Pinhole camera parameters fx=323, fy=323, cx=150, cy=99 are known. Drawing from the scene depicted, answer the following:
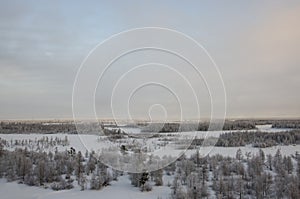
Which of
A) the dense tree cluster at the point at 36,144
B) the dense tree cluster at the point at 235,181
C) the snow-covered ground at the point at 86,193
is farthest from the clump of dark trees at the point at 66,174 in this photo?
the dense tree cluster at the point at 36,144

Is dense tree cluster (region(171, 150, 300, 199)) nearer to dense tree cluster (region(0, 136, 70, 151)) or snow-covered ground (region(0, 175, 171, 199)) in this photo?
snow-covered ground (region(0, 175, 171, 199))

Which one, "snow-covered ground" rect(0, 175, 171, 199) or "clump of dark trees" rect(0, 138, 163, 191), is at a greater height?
"clump of dark trees" rect(0, 138, 163, 191)

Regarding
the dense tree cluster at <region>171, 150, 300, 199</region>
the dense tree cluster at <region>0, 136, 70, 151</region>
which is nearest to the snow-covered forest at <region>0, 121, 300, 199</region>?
the dense tree cluster at <region>171, 150, 300, 199</region>

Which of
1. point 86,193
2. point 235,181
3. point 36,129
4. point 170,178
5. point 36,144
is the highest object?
point 36,129

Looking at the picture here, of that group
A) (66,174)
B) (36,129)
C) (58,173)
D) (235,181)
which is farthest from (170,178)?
(36,129)

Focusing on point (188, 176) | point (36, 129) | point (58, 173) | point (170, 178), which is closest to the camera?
point (188, 176)

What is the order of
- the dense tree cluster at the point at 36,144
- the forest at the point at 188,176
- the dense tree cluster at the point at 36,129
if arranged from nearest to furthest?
the forest at the point at 188,176, the dense tree cluster at the point at 36,144, the dense tree cluster at the point at 36,129

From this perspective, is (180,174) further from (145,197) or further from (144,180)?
(145,197)

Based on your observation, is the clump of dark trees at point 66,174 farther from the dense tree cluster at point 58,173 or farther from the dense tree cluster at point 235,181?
the dense tree cluster at point 235,181

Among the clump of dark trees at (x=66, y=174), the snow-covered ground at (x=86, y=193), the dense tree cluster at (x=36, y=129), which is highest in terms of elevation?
the dense tree cluster at (x=36, y=129)

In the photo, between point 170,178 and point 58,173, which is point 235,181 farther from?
point 58,173

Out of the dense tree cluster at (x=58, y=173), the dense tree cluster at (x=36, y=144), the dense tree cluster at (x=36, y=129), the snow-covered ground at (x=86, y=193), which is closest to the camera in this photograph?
the snow-covered ground at (x=86, y=193)
